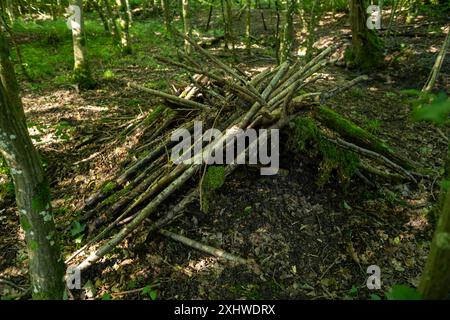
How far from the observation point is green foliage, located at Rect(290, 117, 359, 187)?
424 centimetres

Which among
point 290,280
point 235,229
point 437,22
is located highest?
point 437,22

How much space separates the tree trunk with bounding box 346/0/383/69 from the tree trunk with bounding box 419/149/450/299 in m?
8.66

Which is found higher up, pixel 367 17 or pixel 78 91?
pixel 367 17

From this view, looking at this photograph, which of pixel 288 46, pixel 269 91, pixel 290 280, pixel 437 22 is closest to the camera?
pixel 290 280

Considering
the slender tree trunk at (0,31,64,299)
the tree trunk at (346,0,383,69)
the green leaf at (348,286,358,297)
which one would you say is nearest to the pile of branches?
the slender tree trunk at (0,31,64,299)

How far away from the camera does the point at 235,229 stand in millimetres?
3859

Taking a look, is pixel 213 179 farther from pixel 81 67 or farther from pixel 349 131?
pixel 81 67

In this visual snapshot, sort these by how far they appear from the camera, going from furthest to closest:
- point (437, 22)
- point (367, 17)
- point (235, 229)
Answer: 1. point (437, 22)
2. point (367, 17)
3. point (235, 229)

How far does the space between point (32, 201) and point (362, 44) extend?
9348 millimetres

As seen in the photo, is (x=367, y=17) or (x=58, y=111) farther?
(x=367, y=17)

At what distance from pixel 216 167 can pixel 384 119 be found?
4.49 meters

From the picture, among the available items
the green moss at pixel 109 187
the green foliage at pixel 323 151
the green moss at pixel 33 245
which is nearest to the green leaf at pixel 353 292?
the green foliage at pixel 323 151
